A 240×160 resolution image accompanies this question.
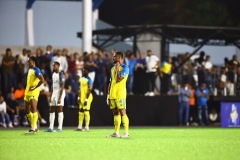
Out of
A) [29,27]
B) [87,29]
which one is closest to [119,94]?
[87,29]

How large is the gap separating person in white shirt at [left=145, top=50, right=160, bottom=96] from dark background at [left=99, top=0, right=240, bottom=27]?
22951 millimetres

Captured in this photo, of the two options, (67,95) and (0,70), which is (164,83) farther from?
(0,70)

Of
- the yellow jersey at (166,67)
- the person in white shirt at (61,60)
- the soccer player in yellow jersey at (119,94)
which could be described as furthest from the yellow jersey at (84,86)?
the yellow jersey at (166,67)

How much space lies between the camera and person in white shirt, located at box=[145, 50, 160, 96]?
31.7 m

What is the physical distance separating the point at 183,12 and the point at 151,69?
35.0m

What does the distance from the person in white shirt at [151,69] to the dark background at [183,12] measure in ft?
75.3

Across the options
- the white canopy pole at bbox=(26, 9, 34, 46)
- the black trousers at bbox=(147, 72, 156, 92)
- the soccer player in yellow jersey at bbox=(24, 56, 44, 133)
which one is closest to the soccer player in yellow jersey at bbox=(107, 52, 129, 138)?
the soccer player in yellow jersey at bbox=(24, 56, 44, 133)

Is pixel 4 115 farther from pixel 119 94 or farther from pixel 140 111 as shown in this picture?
pixel 119 94

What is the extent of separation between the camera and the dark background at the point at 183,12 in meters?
57.1

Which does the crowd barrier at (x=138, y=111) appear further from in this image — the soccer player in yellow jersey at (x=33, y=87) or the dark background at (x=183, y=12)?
the dark background at (x=183, y=12)

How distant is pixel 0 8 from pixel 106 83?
12155mm

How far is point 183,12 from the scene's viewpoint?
217ft

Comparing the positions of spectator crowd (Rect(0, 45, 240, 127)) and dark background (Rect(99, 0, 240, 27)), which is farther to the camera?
dark background (Rect(99, 0, 240, 27))

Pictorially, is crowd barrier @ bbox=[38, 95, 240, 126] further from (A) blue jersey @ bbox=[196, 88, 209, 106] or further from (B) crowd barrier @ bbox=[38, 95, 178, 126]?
(A) blue jersey @ bbox=[196, 88, 209, 106]
